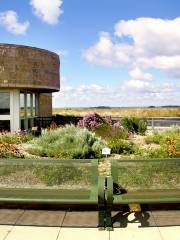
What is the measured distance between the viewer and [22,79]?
64.6 feet

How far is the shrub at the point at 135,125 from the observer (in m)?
19.9

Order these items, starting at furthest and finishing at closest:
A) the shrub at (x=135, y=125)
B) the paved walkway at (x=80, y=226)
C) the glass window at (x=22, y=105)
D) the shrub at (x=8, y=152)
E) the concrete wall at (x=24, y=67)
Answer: the glass window at (x=22, y=105) < the shrub at (x=135, y=125) < the concrete wall at (x=24, y=67) < the shrub at (x=8, y=152) < the paved walkway at (x=80, y=226)

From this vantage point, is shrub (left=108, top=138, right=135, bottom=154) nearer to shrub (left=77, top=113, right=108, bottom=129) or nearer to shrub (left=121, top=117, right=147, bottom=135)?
shrub (left=77, top=113, right=108, bottom=129)

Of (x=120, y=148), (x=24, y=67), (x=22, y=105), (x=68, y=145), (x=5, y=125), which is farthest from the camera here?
(x=22, y=105)

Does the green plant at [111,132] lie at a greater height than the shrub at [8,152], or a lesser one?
greater

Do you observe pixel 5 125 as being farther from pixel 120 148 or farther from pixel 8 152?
pixel 8 152

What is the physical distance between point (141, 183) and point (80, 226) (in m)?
1.87

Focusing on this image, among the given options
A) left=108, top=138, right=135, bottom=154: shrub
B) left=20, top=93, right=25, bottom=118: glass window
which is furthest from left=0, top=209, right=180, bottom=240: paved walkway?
left=20, top=93, right=25, bottom=118: glass window

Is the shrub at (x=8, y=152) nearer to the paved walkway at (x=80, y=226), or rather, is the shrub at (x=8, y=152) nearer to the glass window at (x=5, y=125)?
the paved walkway at (x=80, y=226)

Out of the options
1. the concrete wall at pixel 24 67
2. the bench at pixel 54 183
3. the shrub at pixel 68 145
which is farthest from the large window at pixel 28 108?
the bench at pixel 54 183

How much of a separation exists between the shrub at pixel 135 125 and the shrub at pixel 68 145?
776 centimetres

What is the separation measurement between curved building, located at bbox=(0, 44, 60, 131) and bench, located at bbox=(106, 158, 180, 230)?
501 inches

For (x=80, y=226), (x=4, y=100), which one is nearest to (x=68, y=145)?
(x=80, y=226)

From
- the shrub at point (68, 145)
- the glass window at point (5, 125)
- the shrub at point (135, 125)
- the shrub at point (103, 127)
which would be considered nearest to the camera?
the shrub at point (68, 145)
